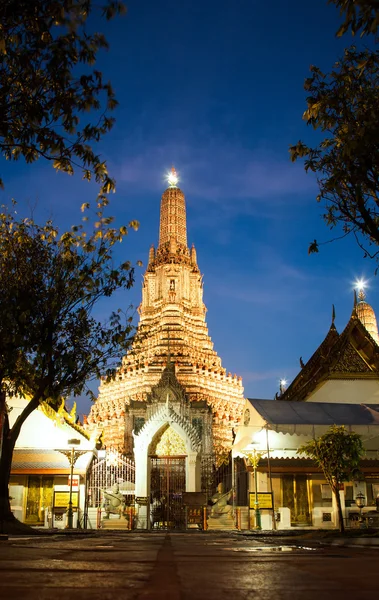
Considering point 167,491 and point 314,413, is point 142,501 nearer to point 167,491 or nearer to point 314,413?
point 167,491

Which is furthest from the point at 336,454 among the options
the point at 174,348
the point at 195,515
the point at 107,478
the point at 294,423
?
the point at 174,348

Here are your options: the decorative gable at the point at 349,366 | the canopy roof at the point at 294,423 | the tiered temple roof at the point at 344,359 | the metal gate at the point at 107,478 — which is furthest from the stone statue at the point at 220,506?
the decorative gable at the point at 349,366

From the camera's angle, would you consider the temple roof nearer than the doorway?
No

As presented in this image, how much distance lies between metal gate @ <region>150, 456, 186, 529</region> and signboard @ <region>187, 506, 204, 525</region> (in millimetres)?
2295

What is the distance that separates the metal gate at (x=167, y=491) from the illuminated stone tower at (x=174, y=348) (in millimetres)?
15381

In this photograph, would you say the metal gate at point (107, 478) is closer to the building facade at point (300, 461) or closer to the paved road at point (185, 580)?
the building facade at point (300, 461)

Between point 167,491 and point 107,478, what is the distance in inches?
103

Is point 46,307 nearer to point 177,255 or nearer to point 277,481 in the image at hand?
point 277,481

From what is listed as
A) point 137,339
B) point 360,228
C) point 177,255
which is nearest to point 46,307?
point 137,339

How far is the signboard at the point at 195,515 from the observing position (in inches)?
923

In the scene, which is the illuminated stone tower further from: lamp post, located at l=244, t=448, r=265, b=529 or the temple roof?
lamp post, located at l=244, t=448, r=265, b=529

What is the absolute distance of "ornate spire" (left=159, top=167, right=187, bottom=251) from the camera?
213ft

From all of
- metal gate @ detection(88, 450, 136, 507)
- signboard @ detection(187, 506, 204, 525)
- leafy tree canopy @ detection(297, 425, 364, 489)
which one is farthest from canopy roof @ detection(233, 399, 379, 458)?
metal gate @ detection(88, 450, 136, 507)

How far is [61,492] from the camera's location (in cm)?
2358
